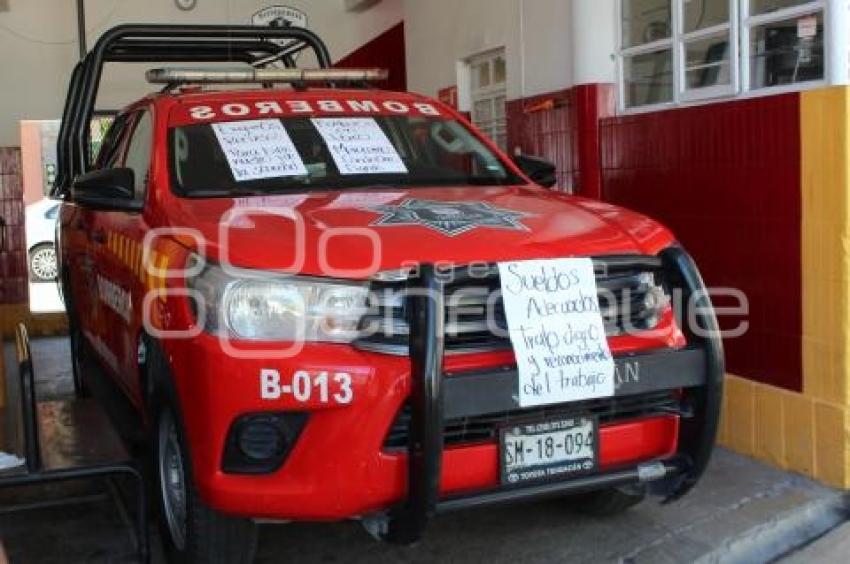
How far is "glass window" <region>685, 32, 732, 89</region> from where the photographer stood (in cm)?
498

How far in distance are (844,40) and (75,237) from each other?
3951mm

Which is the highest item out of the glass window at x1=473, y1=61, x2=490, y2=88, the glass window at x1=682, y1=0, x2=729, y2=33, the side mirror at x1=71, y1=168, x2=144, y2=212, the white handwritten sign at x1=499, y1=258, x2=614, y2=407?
the glass window at x1=473, y1=61, x2=490, y2=88

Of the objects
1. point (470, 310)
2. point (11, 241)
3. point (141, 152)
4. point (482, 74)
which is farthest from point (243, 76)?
point (11, 241)

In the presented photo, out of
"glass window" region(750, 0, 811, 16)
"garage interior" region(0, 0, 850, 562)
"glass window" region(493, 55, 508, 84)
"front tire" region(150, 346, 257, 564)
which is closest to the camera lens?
"front tire" region(150, 346, 257, 564)

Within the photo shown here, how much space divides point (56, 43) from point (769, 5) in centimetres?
845

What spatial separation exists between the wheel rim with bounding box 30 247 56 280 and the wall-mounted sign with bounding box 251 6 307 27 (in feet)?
11.8

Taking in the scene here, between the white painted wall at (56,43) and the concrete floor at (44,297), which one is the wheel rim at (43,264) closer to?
the concrete floor at (44,297)

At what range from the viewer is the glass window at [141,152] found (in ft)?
13.6

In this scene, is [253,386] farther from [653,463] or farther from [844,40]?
[844,40]

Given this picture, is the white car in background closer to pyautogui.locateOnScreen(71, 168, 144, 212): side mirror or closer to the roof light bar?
the roof light bar

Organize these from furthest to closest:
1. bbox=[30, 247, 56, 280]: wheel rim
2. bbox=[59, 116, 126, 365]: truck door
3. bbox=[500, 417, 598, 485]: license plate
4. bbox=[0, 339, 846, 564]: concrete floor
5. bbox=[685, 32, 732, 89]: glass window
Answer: bbox=[30, 247, 56, 280]: wheel rim → bbox=[685, 32, 732, 89]: glass window → bbox=[59, 116, 126, 365]: truck door → bbox=[0, 339, 846, 564]: concrete floor → bbox=[500, 417, 598, 485]: license plate

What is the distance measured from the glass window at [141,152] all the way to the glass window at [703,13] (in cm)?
284

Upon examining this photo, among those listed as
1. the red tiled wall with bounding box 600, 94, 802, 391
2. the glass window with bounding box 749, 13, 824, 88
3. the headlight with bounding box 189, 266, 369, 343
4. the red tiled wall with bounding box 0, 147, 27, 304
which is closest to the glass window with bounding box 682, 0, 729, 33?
the glass window with bounding box 749, 13, 824, 88

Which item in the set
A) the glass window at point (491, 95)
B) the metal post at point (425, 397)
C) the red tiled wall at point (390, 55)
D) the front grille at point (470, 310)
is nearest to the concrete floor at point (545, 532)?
the metal post at point (425, 397)
